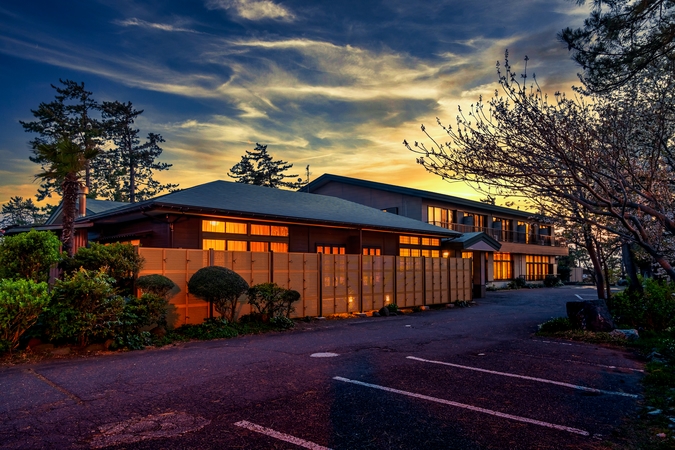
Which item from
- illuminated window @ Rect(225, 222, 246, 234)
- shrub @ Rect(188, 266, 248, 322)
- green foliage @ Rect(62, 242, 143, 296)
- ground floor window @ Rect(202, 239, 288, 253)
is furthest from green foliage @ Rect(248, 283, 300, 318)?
illuminated window @ Rect(225, 222, 246, 234)

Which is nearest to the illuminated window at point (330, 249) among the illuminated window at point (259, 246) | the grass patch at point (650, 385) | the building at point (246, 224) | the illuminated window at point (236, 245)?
the building at point (246, 224)

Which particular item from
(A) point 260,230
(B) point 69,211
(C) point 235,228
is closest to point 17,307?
(B) point 69,211

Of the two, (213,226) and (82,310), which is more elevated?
(213,226)

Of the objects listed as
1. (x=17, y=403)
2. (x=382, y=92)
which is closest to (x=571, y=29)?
(x=382, y=92)

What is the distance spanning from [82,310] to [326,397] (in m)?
6.52

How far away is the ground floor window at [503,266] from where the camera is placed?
41.3 m

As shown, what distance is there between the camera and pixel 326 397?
6305 mm

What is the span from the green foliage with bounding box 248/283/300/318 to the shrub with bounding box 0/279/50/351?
5.69m

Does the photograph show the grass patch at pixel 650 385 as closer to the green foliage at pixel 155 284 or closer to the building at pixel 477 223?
the green foliage at pixel 155 284

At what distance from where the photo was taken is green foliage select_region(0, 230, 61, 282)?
1120cm

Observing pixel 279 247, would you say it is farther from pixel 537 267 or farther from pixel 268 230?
pixel 537 267

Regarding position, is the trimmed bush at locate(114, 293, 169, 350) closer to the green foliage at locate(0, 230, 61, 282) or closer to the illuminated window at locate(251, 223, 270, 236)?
the green foliage at locate(0, 230, 61, 282)

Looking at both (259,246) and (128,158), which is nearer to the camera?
(259,246)

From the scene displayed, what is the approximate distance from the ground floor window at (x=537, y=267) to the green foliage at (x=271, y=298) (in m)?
36.4
